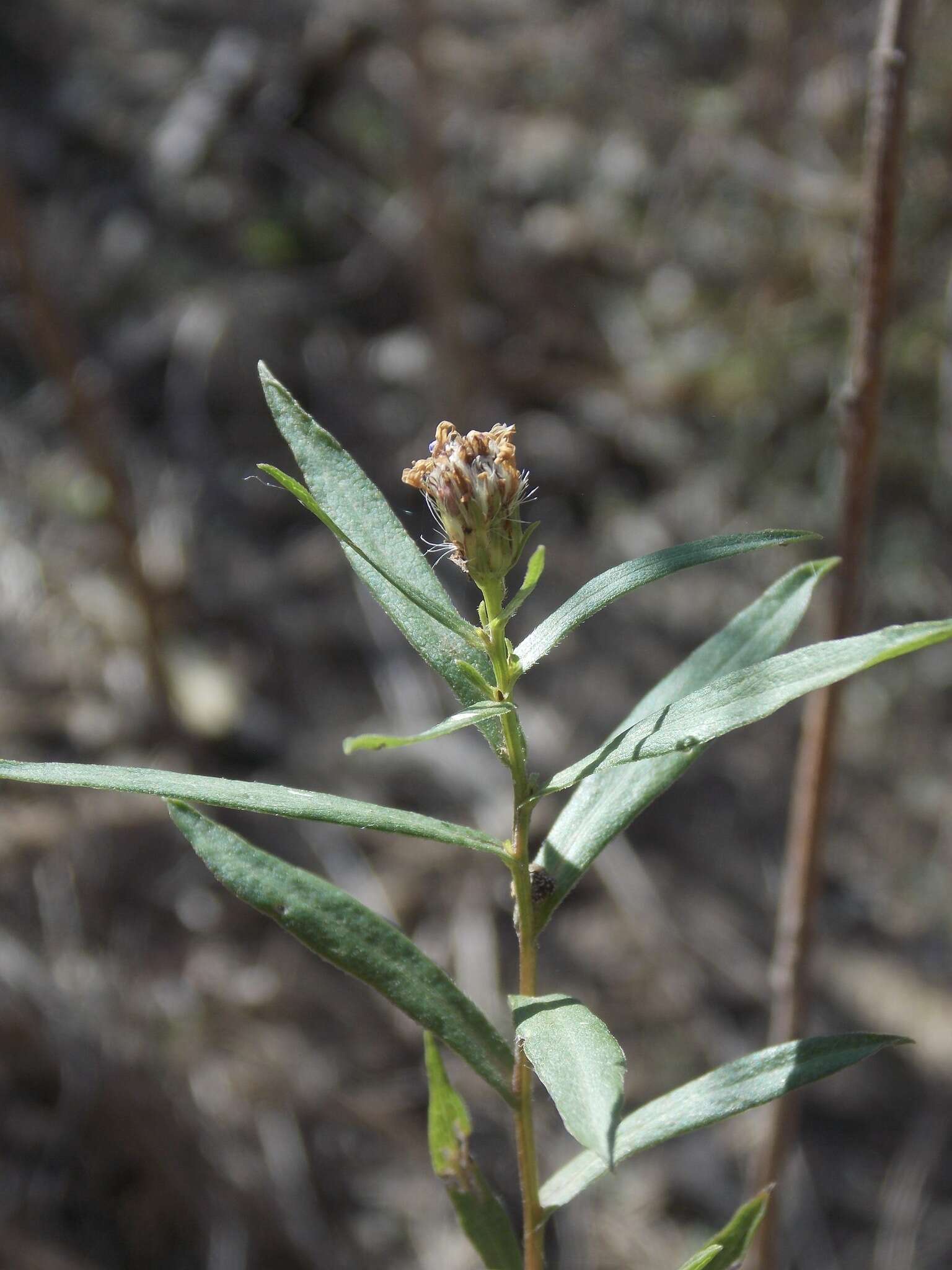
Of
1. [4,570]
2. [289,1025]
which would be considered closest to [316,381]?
[4,570]

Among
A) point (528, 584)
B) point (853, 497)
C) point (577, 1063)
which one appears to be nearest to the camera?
point (577, 1063)

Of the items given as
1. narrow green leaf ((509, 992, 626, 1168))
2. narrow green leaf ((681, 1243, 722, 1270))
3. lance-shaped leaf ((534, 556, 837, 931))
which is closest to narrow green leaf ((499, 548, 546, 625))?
lance-shaped leaf ((534, 556, 837, 931))

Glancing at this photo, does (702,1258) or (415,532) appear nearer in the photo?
(702,1258)

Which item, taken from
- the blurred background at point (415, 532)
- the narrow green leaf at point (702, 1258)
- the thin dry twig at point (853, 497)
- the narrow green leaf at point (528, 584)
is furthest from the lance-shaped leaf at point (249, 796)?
the blurred background at point (415, 532)

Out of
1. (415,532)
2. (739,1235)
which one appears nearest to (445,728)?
(739,1235)

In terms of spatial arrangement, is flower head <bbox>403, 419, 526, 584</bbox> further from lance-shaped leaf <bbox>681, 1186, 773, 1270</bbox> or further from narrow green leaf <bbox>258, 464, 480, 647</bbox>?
lance-shaped leaf <bbox>681, 1186, 773, 1270</bbox>

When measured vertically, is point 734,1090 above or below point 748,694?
below

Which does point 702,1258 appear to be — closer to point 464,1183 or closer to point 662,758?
point 464,1183
